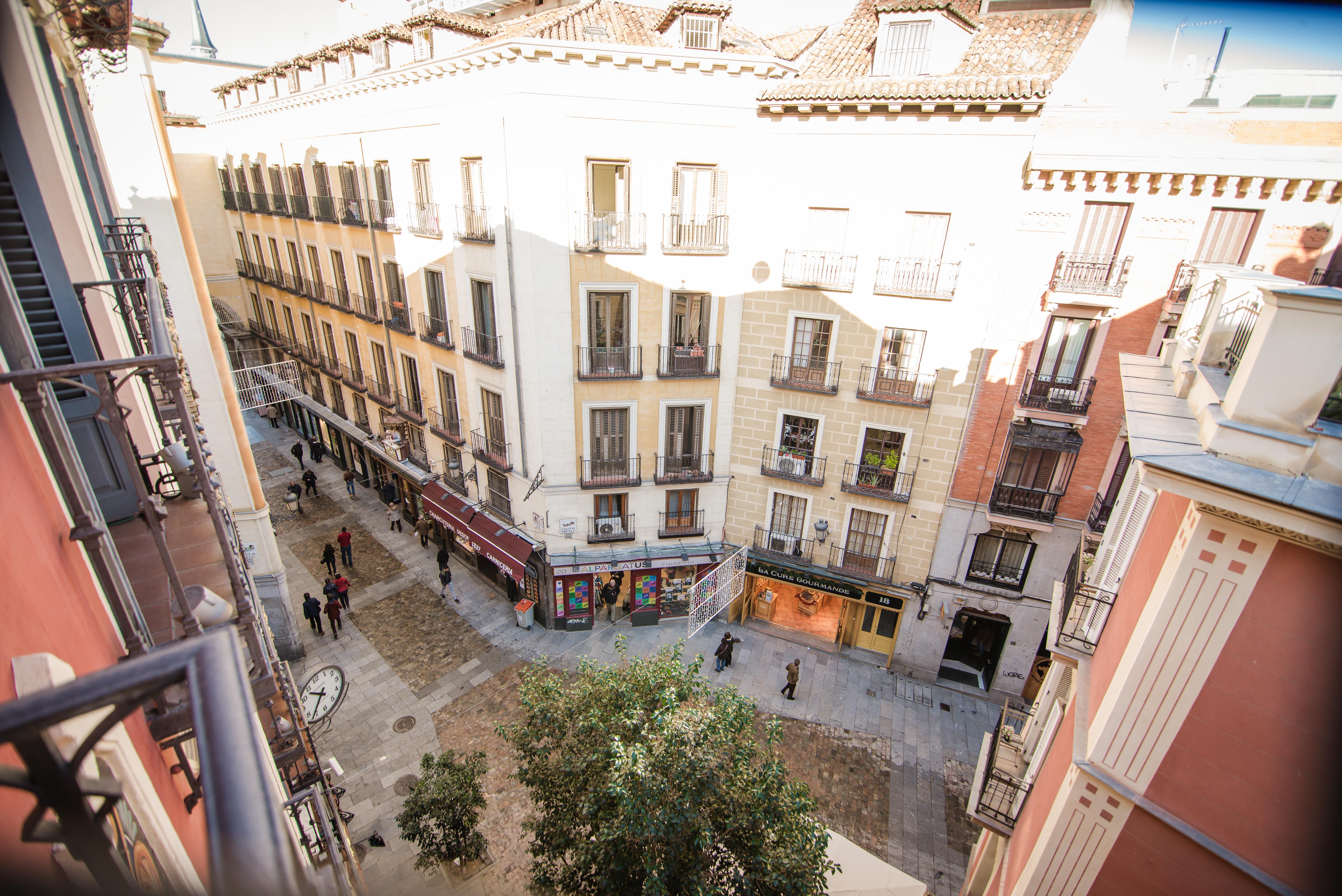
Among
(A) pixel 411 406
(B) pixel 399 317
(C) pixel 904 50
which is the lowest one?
(A) pixel 411 406

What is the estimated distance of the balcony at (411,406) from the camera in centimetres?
2206

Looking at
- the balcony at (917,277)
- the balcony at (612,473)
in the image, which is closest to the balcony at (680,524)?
the balcony at (612,473)

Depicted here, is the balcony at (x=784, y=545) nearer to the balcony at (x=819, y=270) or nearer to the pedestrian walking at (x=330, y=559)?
the balcony at (x=819, y=270)

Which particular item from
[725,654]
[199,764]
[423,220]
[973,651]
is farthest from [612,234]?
[973,651]

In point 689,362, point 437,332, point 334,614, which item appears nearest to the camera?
point 689,362

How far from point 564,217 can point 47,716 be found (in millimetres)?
15616

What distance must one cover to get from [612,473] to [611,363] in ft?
11.5

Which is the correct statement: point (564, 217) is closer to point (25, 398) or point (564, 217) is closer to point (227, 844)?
point (25, 398)

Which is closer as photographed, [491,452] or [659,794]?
[659,794]

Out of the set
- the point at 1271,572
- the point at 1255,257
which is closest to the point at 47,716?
the point at 1271,572

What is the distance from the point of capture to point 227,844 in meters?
1.34

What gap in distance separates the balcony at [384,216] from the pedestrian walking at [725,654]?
57.0 ft

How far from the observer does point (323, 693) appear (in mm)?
11328

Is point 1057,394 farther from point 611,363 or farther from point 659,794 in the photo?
point 659,794
